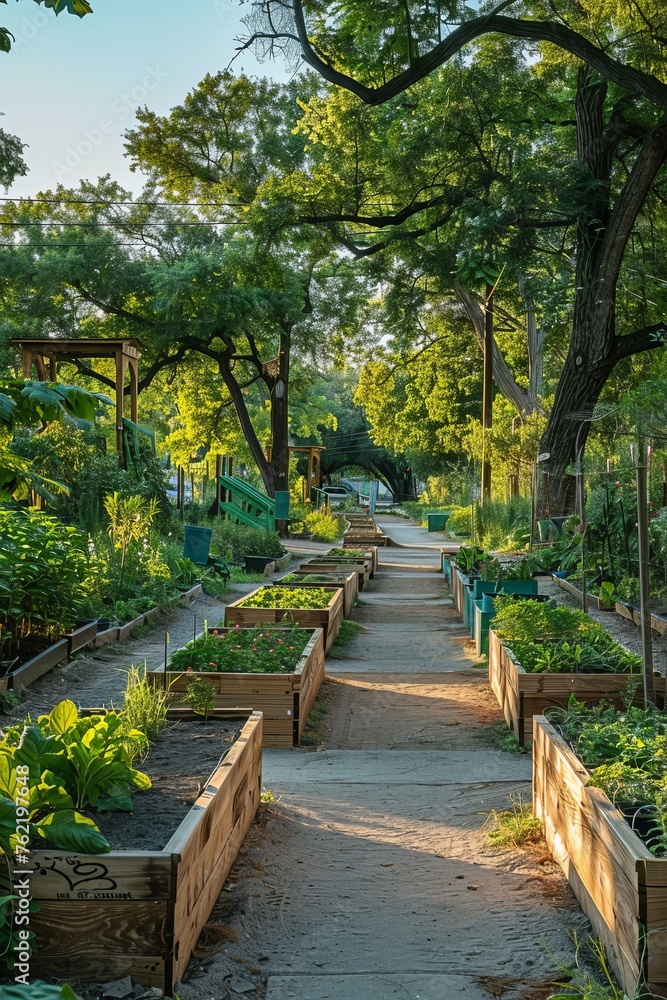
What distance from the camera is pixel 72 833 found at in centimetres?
280

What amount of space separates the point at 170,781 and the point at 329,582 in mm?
8781

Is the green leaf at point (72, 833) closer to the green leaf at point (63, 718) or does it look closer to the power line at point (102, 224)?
the green leaf at point (63, 718)

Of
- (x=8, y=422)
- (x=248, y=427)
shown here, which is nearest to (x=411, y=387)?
(x=248, y=427)

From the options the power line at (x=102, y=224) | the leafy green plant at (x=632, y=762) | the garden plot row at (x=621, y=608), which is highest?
the power line at (x=102, y=224)

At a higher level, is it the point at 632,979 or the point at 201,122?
the point at 201,122

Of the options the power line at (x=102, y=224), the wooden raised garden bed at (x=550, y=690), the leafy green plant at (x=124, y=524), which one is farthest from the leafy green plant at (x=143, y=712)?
the power line at (x=102, y=224)

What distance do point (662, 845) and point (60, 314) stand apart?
1022 inches

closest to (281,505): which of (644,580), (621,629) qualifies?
(621,629)

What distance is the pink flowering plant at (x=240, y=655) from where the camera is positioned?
664 cm

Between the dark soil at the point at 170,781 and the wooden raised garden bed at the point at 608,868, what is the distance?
143 cm

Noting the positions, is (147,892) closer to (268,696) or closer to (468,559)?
(268,696)

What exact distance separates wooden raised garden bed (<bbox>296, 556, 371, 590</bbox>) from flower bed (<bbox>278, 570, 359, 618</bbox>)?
1.48ft

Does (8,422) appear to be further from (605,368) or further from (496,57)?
(496,57)

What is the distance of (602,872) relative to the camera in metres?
3.22
